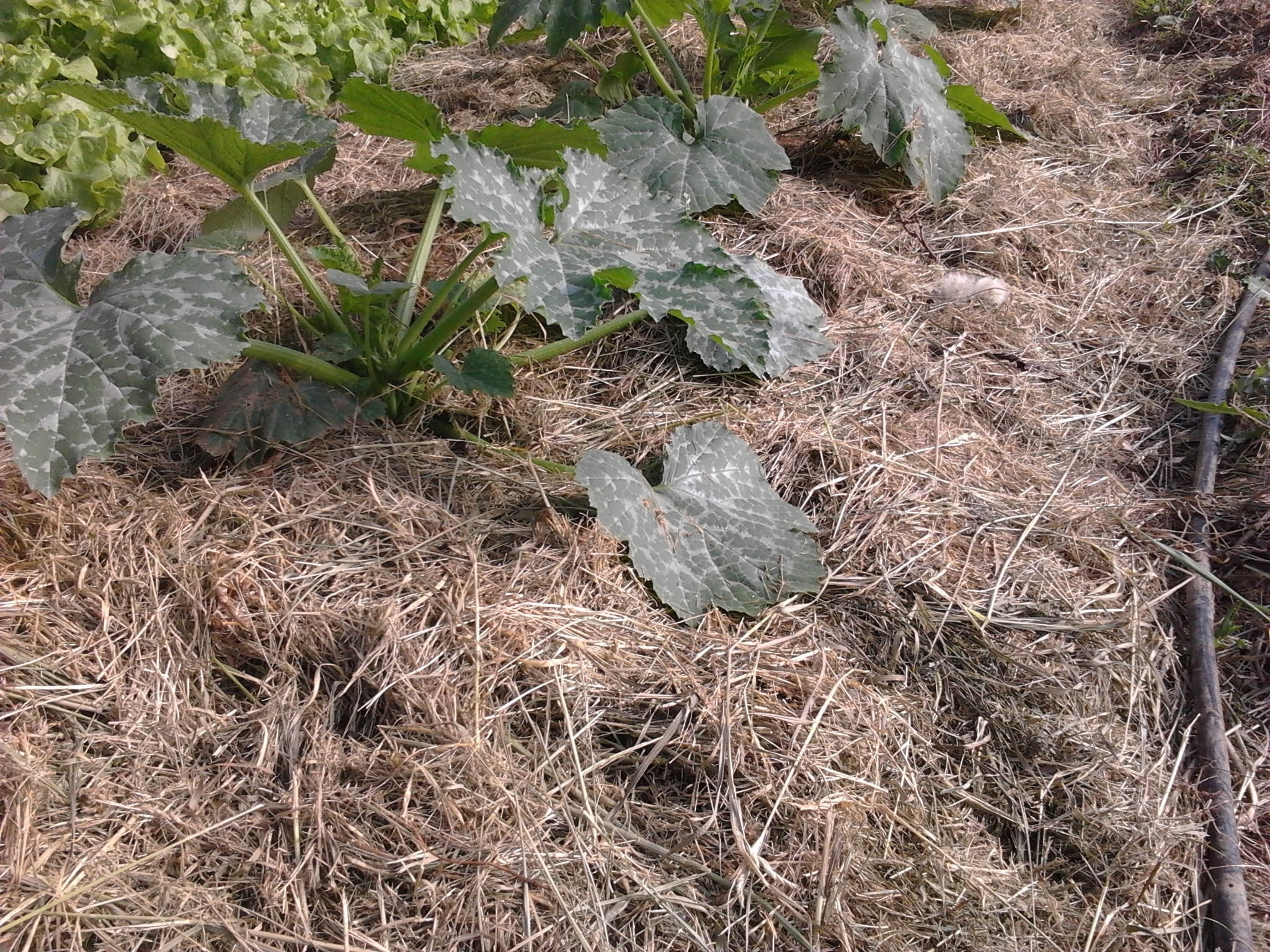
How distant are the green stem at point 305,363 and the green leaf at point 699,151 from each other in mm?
910

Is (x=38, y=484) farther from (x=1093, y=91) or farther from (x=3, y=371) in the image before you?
(x=1093, y=91)

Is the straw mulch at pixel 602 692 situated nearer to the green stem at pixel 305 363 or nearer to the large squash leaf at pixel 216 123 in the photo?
the green stem at pixel 305 363

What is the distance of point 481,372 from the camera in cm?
163

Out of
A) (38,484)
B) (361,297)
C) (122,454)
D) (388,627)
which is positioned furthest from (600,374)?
(38,484)

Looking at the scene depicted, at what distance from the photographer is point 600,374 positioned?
1959 mm

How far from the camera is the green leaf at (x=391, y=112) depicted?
169cm

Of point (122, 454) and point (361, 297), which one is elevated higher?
point (361, 297)

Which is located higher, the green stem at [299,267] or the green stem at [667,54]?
the green stem at [667,54]

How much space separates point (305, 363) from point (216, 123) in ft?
1.39

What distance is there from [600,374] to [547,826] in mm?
1026

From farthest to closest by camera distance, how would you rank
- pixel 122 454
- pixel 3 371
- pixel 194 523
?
pixel 122 454
pixel 194 523
pixel 3 371

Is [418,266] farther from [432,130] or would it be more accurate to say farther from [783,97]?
[783,97]

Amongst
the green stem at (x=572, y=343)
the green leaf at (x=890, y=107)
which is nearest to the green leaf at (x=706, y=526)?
the green stem at (x=572, y=343)

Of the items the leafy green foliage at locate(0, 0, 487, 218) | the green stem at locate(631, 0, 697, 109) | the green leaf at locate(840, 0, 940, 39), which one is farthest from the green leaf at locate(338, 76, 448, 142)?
the green leaf at locate(840, 0, 940, 39)
